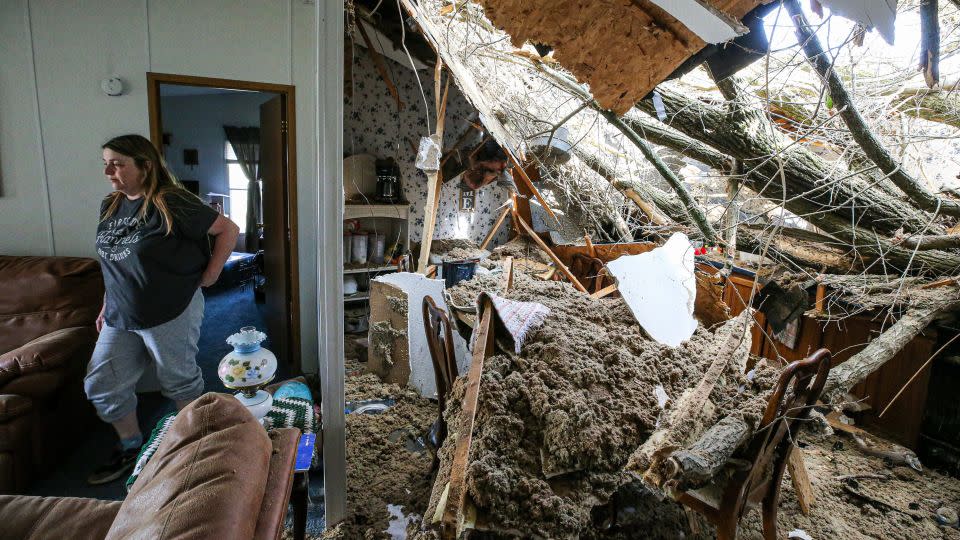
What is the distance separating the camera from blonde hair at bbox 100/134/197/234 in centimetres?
213

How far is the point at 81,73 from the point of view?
2.92m

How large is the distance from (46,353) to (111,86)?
67.2 inches

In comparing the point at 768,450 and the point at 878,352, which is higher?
the point at 878,352

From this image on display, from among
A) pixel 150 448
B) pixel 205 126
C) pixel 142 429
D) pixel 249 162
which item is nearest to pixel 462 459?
pixel 150 448

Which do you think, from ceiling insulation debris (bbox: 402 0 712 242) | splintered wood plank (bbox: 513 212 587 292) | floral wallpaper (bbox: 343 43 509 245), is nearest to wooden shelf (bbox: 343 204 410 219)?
floral wallpaper (bbox: 343 43 509 245)

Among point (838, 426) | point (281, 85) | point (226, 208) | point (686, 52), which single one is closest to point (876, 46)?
point (686, 52)

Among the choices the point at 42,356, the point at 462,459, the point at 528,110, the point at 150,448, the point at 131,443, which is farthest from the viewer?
the point at 528,110

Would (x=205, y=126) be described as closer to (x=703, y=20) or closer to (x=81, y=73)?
(x=81, y=73)

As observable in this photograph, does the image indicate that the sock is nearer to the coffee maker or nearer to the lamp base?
the lamp base

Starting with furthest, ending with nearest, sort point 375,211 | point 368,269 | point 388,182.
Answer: point 388,182 < point 375,211 < point 368,269

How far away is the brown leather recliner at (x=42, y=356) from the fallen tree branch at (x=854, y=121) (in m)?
3.37

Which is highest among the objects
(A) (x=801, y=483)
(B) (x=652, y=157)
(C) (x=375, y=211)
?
(B) (x=652, y=157)

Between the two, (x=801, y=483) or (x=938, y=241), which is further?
(x=801, y=483)

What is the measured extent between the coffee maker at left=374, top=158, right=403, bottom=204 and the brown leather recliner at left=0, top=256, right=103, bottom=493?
2.54 m
